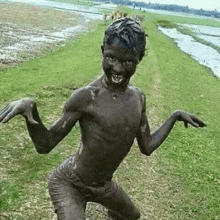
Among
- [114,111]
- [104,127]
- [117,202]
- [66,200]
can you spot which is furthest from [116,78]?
[117,202]

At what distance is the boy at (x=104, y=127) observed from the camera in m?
2.67

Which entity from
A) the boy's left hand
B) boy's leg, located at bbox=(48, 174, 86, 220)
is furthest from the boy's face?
boy's leg, located at bbox=(48, 174, 86, 220)

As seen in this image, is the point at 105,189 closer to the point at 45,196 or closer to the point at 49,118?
the point at 45,196

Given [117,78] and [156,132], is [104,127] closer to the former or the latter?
[117,78]

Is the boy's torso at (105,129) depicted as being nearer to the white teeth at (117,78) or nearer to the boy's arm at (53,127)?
the boy's arm at (53,127)

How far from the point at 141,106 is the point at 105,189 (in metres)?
0.81

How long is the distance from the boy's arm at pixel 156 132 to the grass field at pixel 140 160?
2257 millimetres

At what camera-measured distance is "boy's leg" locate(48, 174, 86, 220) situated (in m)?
2.88

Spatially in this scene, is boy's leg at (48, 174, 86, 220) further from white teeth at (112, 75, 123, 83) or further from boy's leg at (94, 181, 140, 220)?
white teeth at (112, 75, 123, 83)

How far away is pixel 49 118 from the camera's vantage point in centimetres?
860

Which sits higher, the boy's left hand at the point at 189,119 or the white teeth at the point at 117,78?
the white teeth at the point at 117,78

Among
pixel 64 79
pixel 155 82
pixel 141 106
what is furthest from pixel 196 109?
pixel 141 106

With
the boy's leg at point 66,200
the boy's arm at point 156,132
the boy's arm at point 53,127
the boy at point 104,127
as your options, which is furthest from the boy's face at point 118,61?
the boy's leg at point 66,200

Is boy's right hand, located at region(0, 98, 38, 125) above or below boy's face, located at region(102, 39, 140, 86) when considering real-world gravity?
below
